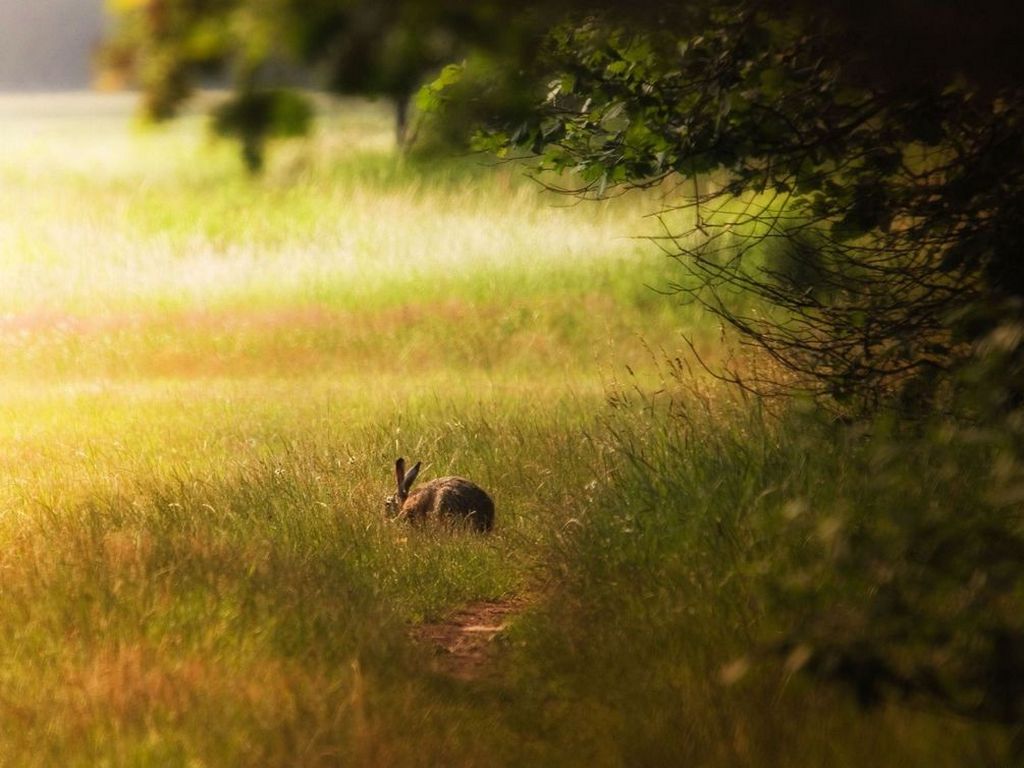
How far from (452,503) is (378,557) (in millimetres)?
596

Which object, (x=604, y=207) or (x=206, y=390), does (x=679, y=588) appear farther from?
(x=604, y=207)

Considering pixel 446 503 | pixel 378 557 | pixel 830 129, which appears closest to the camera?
pixel 830 129

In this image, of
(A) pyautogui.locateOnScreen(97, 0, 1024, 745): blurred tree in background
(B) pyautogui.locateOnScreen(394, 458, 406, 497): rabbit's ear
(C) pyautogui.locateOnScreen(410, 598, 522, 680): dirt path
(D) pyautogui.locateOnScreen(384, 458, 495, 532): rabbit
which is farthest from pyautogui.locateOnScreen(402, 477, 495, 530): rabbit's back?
(A) pyautogui.locateOnScreen(97, 0, 1024, 745): blurred tree in background

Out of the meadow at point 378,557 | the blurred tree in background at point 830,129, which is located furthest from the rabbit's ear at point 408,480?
the blurred tree in background at point 830,129

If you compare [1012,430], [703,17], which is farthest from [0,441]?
[1012,430]

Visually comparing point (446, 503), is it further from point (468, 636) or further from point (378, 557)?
point (468, 636)

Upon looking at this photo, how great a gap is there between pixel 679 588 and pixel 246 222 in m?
16.1

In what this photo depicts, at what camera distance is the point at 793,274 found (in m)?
7.58

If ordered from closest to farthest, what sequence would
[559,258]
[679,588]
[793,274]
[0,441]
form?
[679,588] → [793,274] → [0,441] → [559,258]

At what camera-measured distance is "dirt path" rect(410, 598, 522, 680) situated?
5590mm

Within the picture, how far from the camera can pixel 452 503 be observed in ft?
23.7

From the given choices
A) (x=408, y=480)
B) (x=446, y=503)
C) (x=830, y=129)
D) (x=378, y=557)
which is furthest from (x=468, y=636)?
(x=830, y=129)

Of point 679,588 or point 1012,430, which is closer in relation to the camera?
point 1012,430

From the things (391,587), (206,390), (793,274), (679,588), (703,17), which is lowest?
(206,390)
